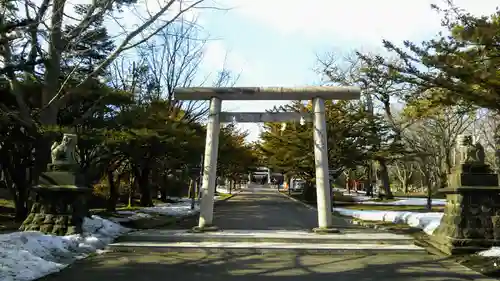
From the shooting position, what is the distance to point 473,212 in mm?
10219

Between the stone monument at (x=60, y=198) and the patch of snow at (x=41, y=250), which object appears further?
the stone monument at (x=60, y=198)

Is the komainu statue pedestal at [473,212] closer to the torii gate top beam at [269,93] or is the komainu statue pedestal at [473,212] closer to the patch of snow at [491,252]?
the patch of snow at [491,252]

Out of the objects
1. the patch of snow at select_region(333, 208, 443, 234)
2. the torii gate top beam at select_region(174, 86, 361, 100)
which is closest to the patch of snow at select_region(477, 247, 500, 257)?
the patch of snow at select_region(333, 208, 443, 234)

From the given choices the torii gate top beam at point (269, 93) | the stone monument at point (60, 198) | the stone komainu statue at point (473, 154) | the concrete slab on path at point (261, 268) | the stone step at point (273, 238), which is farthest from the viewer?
the torii gate top beam at point (269, 93)

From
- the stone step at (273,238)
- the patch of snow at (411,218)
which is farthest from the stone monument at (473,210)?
the patch of snow at (411,218)

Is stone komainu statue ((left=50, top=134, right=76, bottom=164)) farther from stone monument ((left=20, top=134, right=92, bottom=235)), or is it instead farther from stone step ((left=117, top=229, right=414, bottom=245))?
stone step ((left=117, top=229, right=414, bottom=245))

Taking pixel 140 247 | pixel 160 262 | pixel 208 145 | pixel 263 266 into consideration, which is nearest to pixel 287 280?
pixel 263 266

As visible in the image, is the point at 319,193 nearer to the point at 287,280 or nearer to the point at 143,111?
the point at 287,280

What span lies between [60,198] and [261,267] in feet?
17.8

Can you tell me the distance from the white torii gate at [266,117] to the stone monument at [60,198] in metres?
3.57

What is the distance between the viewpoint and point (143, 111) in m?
17.7

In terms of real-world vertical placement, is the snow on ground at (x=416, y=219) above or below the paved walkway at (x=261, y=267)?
above

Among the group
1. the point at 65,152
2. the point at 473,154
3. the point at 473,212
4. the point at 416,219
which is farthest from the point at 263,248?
the point at 416,219

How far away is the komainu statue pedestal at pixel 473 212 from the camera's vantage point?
10047 mm
